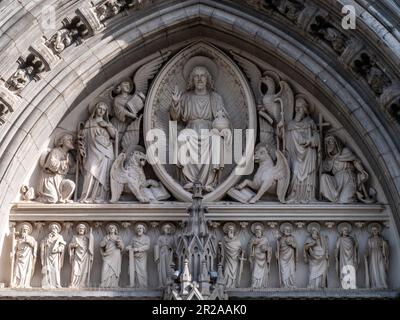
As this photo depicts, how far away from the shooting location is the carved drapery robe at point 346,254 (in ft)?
54.2

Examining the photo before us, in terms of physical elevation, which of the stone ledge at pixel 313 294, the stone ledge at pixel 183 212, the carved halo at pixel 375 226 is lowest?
the stone ledge at pixel 313 294

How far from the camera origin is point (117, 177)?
17.1 metres

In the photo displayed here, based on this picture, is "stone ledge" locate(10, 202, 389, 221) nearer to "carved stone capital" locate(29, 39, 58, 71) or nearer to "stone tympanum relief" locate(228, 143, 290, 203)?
"stone tympanum relief" locate(228, 143, 290, 203)

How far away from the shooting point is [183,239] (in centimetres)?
1630

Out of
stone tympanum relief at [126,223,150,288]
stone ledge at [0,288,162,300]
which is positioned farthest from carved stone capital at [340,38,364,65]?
stone ledge at [0,288,162,300]

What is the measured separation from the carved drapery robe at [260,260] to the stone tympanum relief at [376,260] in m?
1.30

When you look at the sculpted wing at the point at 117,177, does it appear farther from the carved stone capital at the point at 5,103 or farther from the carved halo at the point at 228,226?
the carved stone capital at the point at 5,103

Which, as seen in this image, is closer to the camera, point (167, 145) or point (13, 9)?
point (13, 9)

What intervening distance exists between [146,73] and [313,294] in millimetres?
3943

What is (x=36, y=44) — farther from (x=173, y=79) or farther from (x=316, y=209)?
(x=316, y=209)

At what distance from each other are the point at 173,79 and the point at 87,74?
1331mm

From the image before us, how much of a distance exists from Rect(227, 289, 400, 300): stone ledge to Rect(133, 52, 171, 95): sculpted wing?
10.8ft

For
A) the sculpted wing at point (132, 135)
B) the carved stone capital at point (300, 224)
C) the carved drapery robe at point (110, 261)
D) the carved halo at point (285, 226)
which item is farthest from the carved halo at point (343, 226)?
the sculpted wing at point (132, 135)

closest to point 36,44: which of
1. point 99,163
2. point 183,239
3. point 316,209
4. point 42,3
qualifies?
point 42,3
